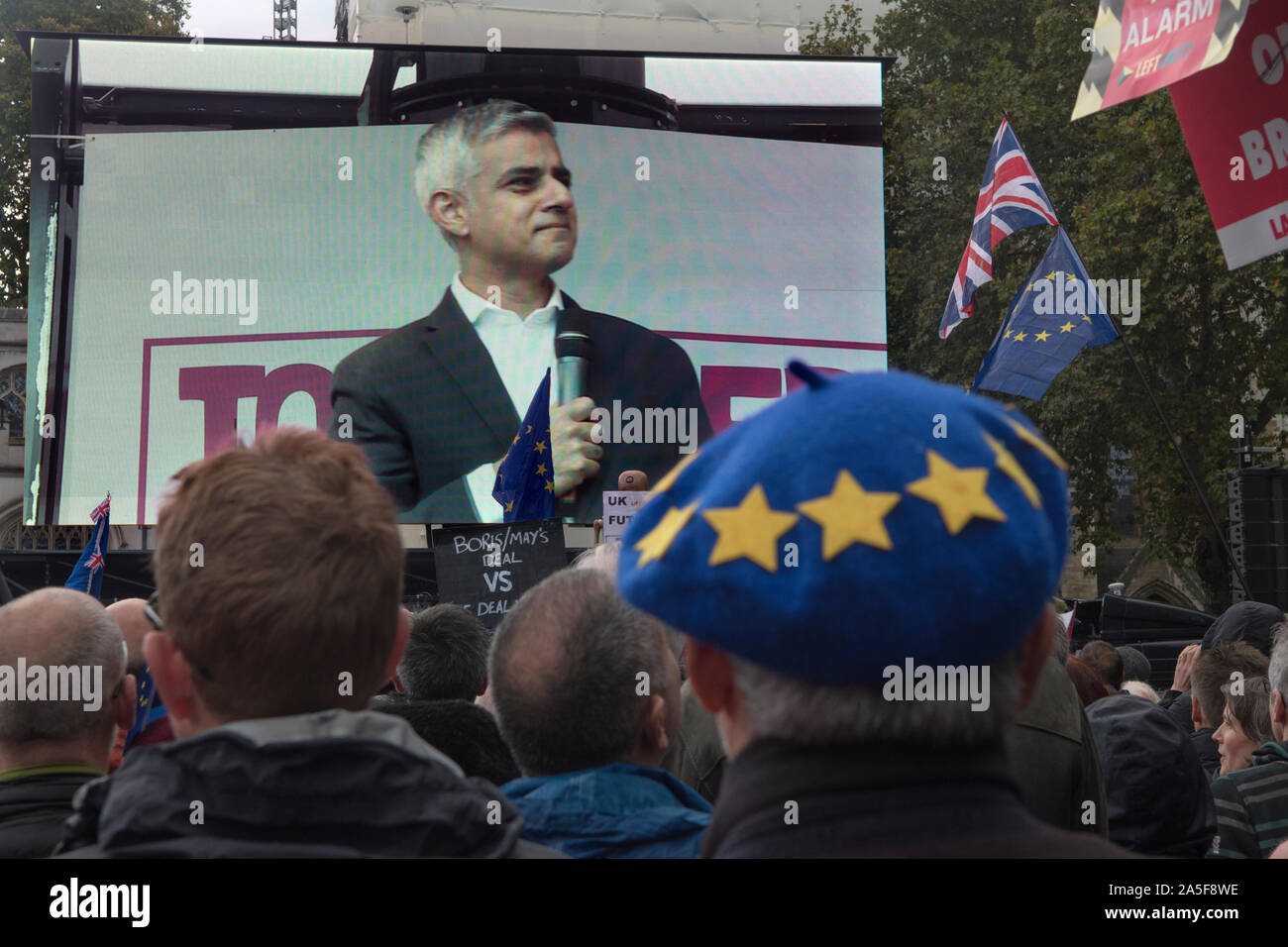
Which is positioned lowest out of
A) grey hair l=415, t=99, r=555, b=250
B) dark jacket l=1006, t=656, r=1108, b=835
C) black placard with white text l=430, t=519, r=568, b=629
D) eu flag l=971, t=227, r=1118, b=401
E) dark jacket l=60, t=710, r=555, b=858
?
dark jacket l=1006, t=656, r=1108, b=835

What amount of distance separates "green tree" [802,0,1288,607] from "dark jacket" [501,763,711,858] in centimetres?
1968

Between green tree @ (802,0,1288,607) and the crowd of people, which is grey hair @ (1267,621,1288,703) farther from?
green tree @ (802,0,1288,607)

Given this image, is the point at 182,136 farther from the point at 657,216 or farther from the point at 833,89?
the point at 833,89

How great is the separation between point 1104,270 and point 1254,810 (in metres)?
20.0

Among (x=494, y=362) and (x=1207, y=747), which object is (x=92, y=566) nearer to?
(x=1207, y=747)

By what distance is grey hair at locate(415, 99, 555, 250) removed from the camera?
13.2 m

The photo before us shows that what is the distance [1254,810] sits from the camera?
11.5 ft

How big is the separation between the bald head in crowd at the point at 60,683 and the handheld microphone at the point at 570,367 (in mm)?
10384

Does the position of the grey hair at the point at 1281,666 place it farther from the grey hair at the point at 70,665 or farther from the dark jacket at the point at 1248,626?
the grey hair at the point at 70,665

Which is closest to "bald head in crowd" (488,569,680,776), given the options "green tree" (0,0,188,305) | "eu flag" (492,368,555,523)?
"eu flag" (492,368,555,523)

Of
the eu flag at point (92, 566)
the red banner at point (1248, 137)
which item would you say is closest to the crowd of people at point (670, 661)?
the red banner at point (1248, 137)

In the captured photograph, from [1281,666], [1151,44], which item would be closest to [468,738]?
[1281,666]

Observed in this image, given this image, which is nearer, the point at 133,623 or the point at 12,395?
the point at 133,623

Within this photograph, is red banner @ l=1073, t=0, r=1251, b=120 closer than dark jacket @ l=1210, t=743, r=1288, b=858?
No
